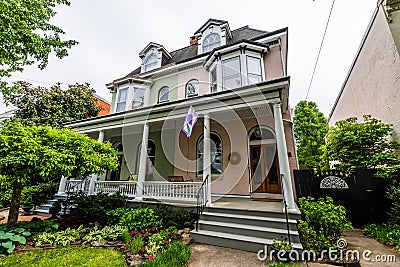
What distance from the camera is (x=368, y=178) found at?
18.2 feet

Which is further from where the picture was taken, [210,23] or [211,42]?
Answer: [210,23]

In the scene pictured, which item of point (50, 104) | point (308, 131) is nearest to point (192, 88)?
point (308, 131)

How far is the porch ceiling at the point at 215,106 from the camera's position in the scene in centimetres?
548

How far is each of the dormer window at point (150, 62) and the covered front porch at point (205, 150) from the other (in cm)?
495

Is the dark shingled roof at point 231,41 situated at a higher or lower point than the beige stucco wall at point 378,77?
higher

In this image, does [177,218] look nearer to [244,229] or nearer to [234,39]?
[244,229]

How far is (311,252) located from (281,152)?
2.33 meters

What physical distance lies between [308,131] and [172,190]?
12825mm

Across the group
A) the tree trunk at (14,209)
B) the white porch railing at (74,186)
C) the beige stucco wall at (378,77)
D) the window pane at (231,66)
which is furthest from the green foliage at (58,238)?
the beige stucco wall at (378,77)

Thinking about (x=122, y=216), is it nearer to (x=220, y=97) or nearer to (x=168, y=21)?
(x=220, y=97)

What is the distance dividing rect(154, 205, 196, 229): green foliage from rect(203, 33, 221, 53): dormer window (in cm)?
886

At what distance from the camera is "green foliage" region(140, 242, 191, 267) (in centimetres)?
318

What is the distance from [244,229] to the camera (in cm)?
439

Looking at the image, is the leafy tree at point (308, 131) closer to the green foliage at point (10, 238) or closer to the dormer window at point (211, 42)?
the dormer window at point (211, 42)
